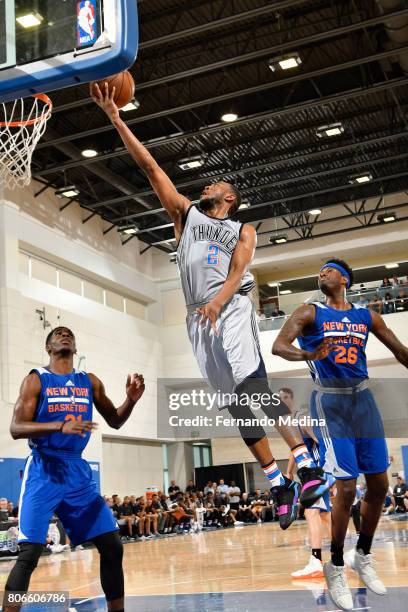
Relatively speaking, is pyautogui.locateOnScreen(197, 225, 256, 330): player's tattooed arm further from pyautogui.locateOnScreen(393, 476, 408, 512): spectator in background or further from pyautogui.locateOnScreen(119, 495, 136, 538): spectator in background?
pyautogui.locateOnScreen(393, 476, 408, 512): spectator in background

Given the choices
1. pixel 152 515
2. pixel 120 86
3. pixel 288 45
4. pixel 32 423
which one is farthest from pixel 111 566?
pixel 152 515

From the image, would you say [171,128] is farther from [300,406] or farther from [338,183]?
[300,406]

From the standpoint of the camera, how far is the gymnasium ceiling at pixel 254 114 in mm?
17672

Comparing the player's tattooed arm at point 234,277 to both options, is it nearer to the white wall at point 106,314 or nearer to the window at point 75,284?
the white wall at point 106,314

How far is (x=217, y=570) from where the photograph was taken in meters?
9.63

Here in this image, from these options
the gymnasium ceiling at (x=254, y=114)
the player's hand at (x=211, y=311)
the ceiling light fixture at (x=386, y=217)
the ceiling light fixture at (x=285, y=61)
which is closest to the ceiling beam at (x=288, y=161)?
the gymnasium ceiling at (x=254, y=114)

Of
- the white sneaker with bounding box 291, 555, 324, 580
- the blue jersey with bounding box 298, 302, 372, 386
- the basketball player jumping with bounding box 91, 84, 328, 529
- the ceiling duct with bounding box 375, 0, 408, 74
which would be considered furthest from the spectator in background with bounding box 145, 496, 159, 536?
the basketball player jumping with bounding box 91, 84, 328, 529

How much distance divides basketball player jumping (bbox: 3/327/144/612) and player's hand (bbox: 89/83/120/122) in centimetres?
185

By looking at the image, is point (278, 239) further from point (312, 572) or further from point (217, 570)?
point (312, 572)

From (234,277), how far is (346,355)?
1682 millimetres

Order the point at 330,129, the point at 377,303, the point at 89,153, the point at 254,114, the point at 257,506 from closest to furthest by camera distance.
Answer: the point at 330,129 < the point at 254,114 < the point at 89,153 < the point at 377,303 < the point at 257,506

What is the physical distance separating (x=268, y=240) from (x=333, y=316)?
2646 cm

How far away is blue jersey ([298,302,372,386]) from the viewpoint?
526 centimetres

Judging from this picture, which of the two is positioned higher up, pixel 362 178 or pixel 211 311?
pixel 362 178
